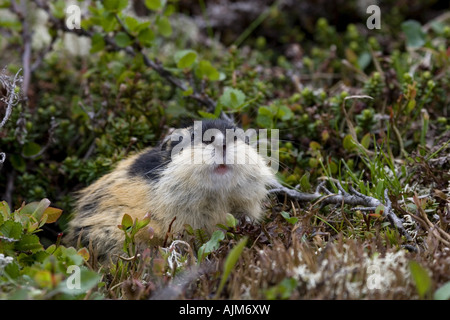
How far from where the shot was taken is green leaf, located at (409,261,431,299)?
9.22ft

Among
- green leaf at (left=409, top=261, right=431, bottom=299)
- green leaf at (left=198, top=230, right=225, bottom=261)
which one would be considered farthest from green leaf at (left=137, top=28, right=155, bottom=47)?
green leaf at (left=409, top=261, right=431, bottom=299)

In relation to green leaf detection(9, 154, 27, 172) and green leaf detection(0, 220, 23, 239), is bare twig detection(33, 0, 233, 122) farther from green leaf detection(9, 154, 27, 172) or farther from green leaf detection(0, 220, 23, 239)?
green leaf detection(0, 220, 23, 239)

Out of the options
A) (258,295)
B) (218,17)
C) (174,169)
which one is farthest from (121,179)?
(218,17)

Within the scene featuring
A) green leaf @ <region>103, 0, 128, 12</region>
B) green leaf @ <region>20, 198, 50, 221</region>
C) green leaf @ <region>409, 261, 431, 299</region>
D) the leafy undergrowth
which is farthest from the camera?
green leaf @ <region>103, 0, 128, 12</region>

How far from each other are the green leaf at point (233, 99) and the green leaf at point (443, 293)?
301 centimetres

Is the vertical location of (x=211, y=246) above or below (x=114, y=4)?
below

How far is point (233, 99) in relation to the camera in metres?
5.45

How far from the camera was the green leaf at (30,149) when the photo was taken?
5.57 meters

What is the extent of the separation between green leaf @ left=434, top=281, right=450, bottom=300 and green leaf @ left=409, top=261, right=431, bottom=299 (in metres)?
Result: 0.08

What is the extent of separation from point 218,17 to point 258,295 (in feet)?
21.0

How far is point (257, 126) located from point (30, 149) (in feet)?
7.97

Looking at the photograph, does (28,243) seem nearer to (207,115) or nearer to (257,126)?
(207,115)

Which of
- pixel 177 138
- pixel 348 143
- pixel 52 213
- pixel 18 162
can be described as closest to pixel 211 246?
pixel 177 138

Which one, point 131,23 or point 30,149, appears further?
point 131,23
